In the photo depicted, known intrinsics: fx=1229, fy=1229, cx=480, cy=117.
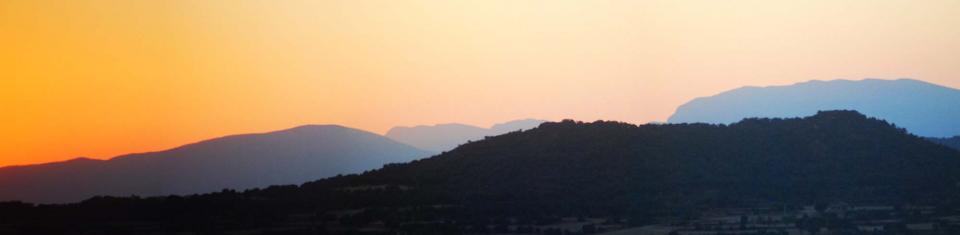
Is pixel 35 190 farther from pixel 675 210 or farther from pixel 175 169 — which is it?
pixel 675 210

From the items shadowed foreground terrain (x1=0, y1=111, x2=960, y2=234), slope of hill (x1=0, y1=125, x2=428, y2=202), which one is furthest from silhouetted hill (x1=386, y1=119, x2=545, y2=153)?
shadowed foreground terrain (x1=0, y1=111, x2=960, y2=234)

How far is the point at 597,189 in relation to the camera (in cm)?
5322

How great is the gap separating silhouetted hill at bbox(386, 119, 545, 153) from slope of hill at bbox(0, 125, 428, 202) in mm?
19946

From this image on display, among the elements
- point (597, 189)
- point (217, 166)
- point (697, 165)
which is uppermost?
point (217, 166)

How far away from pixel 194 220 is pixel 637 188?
742 inches

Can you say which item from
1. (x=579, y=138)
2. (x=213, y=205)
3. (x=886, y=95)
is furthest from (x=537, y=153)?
(x=886, y=95)

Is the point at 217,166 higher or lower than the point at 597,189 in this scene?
higher

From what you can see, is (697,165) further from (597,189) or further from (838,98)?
(838,98)

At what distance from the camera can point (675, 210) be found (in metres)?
48.2

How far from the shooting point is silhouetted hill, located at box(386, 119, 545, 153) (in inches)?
6097

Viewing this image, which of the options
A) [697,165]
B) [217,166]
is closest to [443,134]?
[217,166]

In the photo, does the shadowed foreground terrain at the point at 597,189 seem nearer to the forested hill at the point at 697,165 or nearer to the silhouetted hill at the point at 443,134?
the forested hill at the point at 697,165

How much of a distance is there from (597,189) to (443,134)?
10736 centimetres

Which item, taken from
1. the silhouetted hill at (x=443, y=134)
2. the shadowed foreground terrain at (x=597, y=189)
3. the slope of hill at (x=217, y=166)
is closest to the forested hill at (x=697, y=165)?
the shadowed foreground terrain at (x=597, y=189)
